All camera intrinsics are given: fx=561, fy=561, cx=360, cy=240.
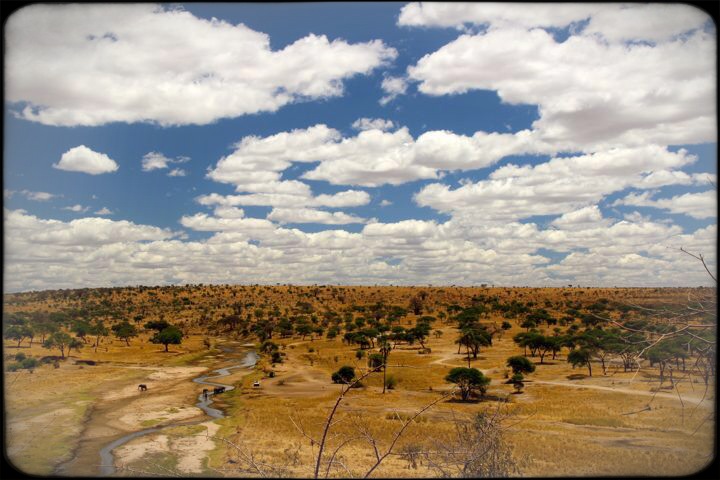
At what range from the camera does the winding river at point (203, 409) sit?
20906mm

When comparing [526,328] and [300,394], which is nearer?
[300,394]

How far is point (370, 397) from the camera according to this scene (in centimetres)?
3794

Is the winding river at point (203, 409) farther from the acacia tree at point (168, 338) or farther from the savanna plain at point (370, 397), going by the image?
the acacia tree at point (168, 338)

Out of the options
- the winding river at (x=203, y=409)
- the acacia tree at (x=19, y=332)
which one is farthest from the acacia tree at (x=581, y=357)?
the acacia tree at (x=19, y=332)

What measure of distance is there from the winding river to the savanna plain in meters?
0.19

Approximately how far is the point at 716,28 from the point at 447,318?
82.2 metres

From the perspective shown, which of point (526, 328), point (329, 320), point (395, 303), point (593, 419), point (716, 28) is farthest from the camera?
point (395, 303)

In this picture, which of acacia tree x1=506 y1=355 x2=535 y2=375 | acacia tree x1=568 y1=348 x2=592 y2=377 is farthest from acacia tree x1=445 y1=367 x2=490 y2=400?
acacia tree x1=568 y1=348 x2=592 y2=377

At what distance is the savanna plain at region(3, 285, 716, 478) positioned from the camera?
720 cm

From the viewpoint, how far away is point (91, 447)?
78.0 feet

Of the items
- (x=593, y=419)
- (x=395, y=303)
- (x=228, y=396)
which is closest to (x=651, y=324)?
(x=593, y=419)

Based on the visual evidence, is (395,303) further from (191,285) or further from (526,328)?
(191,285)

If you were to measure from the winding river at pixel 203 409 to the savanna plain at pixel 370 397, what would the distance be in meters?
0.19

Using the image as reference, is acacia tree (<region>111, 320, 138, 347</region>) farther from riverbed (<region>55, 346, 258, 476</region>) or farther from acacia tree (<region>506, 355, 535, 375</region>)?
acacia tree (<region>506, 355, 535, 375</region>)
